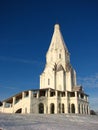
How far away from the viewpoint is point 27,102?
153 feet

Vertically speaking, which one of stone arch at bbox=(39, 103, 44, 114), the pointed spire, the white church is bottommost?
stone arch at bbox=(39, 103, 44, 114)

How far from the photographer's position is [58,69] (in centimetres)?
5675

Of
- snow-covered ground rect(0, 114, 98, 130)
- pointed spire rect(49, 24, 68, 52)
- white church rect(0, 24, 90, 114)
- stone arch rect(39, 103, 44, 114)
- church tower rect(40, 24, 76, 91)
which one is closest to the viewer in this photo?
snow-covered ground rect(0, 114, 98, 130)

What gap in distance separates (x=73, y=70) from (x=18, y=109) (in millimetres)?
19131

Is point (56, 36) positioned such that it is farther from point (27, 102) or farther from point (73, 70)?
point (27, 102)

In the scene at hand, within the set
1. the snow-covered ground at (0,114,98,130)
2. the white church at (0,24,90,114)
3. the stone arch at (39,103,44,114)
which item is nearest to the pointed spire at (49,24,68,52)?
the white church at (0,24,90,114)

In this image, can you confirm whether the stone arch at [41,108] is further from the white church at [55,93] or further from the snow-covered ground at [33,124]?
the snow-covered ground at [33,124]

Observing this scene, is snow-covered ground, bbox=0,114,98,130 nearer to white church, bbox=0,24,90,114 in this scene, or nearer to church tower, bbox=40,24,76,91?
white church, bbox=0,24,90,114

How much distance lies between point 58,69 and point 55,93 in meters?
8.41

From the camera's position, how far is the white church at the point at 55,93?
48.5m

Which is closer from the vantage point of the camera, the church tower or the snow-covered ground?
the snow-covered ground

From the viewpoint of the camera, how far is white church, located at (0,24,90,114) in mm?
48500

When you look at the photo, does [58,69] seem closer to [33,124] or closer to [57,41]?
[57,41]

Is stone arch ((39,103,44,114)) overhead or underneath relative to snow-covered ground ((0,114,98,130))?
overhead
